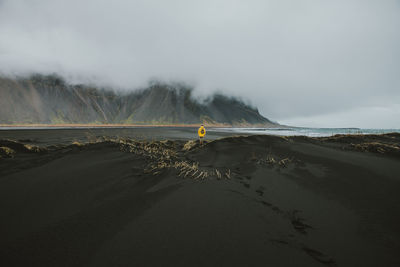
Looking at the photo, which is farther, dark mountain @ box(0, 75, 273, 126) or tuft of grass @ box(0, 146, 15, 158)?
dark mountain @ box(0, 75, 273, 126)

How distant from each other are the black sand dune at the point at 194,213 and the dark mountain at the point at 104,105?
390 ft

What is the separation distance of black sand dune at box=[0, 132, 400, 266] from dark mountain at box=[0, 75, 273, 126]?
119 metres

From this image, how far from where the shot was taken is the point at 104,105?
117 meters

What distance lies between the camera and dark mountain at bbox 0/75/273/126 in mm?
85688

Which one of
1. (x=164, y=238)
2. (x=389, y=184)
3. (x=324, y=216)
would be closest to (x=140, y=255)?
(x=164, y=238)

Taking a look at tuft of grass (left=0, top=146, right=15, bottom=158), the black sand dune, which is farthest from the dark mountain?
the black sand dune

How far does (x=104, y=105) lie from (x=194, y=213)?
139811mm

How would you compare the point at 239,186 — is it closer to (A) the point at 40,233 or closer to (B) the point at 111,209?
(B) the point at 111,209

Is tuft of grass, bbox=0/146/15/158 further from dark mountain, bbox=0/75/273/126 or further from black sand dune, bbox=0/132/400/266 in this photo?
dark mountain, bbox=0/75/273/126

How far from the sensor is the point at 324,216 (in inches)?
89.0

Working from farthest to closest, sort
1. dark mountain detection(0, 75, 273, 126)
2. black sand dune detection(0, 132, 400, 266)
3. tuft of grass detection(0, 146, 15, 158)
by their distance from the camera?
dark mountain detection(0, 75, 273, 126) < tuft of grass detection(0, 146, 15, 158) < black sand dune detection(0, 132, 400, 266)

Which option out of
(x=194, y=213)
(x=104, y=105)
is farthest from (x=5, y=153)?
(x=104, y=105)

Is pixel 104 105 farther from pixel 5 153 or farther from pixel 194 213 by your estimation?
pixel 194 213

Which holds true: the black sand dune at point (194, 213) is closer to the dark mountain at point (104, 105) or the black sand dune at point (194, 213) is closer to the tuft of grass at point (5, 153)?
the tuft of grass at point (5, 153)
